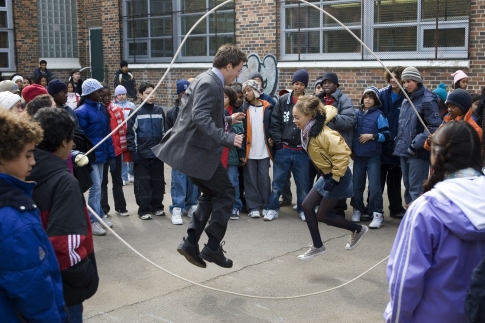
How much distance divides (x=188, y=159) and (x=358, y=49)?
8541 millimetres

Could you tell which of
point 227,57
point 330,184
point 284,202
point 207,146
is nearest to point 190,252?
point 207,146

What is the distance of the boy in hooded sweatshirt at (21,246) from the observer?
2625mm

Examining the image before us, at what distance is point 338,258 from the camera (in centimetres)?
682

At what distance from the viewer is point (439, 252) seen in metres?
2.80

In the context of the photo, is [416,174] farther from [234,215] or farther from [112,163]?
[112,163]

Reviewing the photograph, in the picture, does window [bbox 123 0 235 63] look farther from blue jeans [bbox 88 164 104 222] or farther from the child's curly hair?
the child's curly hair

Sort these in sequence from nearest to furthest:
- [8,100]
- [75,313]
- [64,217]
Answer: [64,217] < [75,313] < [8,100]

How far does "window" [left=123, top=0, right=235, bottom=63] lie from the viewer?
16.0 metres

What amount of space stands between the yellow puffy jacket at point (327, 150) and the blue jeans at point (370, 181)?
73.0 inches

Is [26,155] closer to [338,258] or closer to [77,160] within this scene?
[77,160]

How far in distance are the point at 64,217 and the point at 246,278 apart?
321 cm

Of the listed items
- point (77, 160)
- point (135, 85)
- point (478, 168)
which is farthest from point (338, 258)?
point (135, 85)

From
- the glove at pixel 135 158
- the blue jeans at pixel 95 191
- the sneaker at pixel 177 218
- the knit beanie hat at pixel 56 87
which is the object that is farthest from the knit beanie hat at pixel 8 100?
the sneaker at pixel 177 218

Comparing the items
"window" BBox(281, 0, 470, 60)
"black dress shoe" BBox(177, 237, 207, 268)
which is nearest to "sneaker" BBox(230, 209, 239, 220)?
"black dress shoe" BBox(177, 237, 207, 268)
